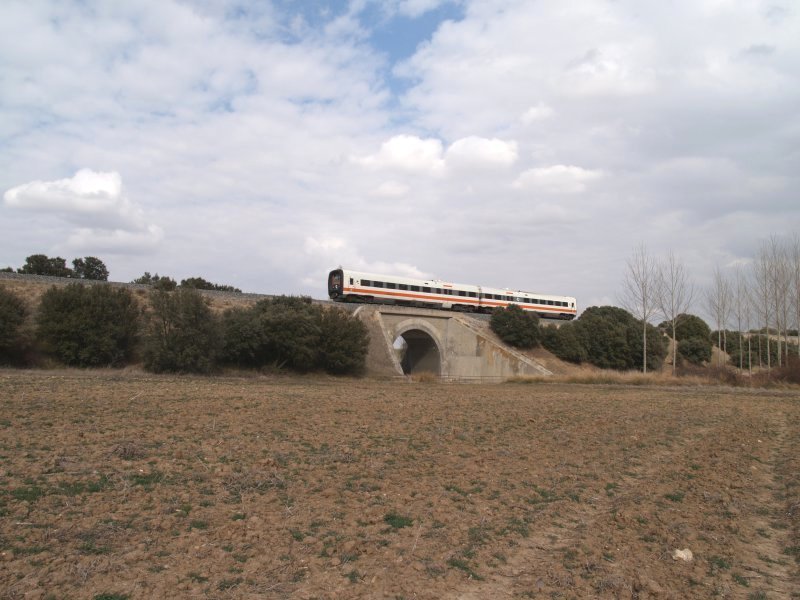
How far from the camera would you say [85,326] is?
2978cm

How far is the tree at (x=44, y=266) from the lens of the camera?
5547 centimetres

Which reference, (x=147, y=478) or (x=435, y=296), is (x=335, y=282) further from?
(x=147, y=478)

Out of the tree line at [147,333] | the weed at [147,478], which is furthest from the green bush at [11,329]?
the weed at [147,478]

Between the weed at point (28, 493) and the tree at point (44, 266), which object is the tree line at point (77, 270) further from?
the weed at point (28, 493)

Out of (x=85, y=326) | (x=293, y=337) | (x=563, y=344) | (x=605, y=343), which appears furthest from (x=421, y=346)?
(x=85, y=326)

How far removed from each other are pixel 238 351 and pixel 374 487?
88.3ft

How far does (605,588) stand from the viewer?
534cm

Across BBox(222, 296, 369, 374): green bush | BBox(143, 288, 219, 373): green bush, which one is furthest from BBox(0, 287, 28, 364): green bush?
BBox(222, 296, 369, 374): green bush

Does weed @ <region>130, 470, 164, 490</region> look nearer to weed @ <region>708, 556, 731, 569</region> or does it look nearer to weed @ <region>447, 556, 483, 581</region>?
weed @ <region>447, 556, 483, 581</region>

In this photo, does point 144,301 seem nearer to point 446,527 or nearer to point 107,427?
point 107,427

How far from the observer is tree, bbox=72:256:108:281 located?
60875mm

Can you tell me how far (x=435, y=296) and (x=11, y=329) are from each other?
1273 inches

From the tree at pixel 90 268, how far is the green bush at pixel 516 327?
41.2 m

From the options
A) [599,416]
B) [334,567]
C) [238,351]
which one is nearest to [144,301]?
[238,351]
